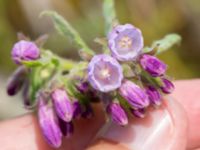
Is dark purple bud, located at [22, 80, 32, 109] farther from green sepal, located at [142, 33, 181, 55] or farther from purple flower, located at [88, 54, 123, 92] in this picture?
green sepal, located at [142, 33, 181, 55]

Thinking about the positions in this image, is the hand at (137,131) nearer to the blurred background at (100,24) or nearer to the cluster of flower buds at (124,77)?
the cluster of flower buds at (124,77)

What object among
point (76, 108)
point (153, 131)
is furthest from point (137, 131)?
point (76, 108)

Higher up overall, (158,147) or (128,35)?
(128,35)

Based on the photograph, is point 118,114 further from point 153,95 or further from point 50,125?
Answer: point 50,125

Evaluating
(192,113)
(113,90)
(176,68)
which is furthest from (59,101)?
(176,68)

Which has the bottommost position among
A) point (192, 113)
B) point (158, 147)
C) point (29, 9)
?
point (158, 147)

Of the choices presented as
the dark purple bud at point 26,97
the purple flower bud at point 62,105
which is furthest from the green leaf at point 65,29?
the dark purple bud at point 26,97

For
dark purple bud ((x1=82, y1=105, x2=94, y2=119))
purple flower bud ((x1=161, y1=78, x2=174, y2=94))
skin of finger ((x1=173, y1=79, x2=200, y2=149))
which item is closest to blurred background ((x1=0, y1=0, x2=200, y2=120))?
skin of finger ((x1=173, y1=79, x2=200, y2=149))

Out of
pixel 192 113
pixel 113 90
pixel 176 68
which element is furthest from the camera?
pixel 176 68

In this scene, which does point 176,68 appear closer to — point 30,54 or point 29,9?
point 29,9
